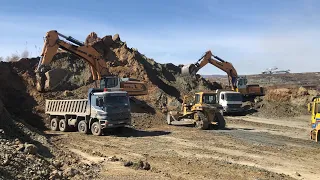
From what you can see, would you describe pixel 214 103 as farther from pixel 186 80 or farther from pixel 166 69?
pixel 166 69

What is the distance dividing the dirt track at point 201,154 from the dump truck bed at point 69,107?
1974mm

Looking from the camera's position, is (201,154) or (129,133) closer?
(201,154)

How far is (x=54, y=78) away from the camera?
36.1 m

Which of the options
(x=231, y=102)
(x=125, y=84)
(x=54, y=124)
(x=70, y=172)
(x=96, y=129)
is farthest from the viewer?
(x=231, y=102)

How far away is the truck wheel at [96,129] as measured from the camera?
774 inches

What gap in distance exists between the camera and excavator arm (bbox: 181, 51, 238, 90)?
118ft

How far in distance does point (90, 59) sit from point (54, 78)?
1072cm

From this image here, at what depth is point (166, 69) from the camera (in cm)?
4722

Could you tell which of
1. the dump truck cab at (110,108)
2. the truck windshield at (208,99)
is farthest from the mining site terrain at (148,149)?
the truck windshield at (208,99)

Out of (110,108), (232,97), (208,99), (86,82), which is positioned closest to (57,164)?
(110,108)

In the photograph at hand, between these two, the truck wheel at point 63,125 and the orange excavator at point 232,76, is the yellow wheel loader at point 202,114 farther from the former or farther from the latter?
the orange excavator at point 232,76

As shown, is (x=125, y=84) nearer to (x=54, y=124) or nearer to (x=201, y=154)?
(x=54, y=124)

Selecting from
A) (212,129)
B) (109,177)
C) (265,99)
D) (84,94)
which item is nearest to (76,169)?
(109,177)

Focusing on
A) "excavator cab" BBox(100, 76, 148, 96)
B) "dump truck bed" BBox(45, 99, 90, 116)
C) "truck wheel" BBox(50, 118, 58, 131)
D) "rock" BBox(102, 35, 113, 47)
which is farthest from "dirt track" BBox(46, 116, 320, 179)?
"rock" BBox(102, 35, 113, 47)
